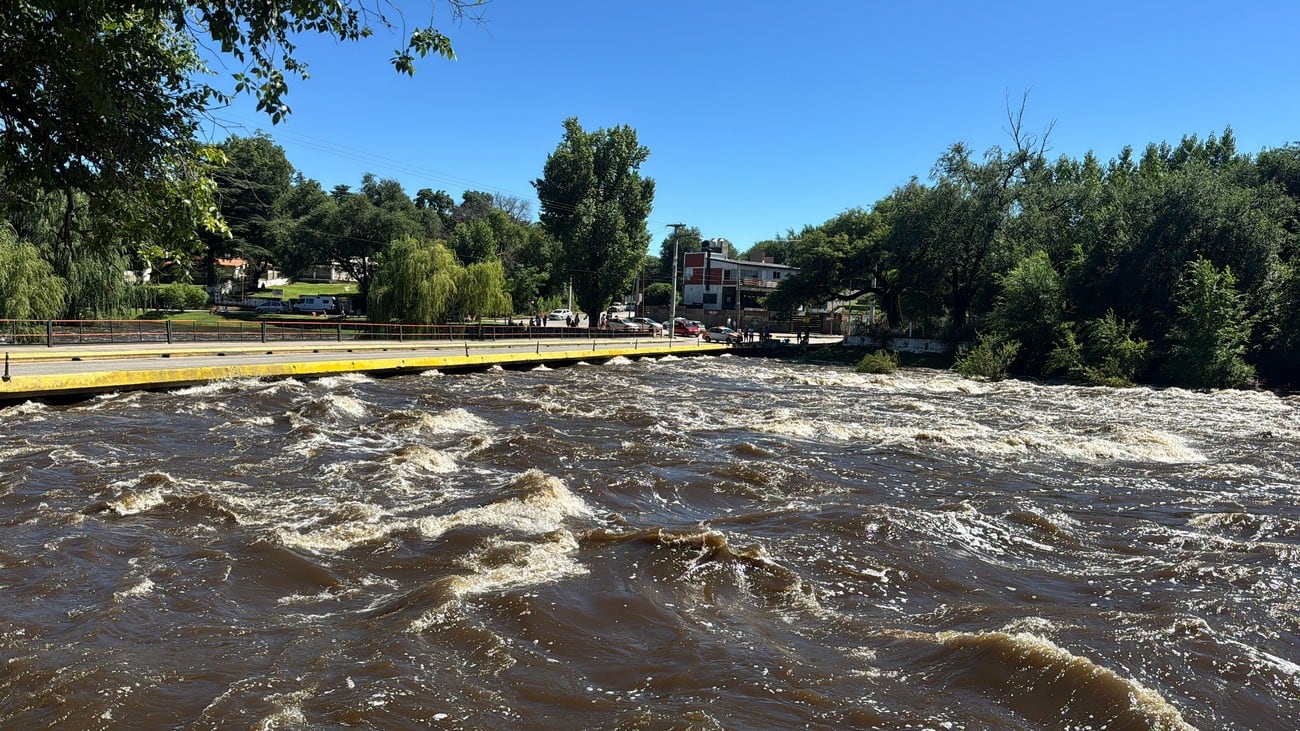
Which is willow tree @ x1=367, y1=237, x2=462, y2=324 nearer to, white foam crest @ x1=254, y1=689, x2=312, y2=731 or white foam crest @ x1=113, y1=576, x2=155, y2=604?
white foam crest @ x1=113, y1=576, x2=155, y2=604

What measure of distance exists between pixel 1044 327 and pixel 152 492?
39.1m

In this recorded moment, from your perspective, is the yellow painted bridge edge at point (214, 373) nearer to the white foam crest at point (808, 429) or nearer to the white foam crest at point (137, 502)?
the white foam crest at point (137, 502)

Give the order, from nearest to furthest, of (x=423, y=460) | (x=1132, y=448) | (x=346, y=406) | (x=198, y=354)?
(x=423, y=460) → (x=1132, y=448) → (x=346, y=406) → (x=198, y=354)

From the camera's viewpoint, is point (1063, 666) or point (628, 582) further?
point (628, 582)

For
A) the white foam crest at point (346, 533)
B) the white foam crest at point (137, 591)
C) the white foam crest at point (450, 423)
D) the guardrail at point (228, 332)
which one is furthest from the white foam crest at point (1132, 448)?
the guardrail at point (228, 332)

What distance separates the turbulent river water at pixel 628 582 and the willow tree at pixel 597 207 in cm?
4237

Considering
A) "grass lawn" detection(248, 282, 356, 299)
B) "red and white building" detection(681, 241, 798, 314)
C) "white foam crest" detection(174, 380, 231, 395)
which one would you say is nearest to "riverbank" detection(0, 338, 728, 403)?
"white foam crest" detection(174, 380, 231, 395)

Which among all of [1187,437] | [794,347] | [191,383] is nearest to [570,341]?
[794,347]

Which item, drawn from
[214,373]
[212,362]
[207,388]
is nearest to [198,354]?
[212,362]

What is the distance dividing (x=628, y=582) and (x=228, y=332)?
35322 mm

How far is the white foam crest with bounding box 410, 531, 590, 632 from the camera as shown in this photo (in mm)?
6199

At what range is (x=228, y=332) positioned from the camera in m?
36.2

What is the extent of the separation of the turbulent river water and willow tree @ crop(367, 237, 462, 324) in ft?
105

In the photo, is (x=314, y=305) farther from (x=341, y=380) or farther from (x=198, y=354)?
(x=341, y=380)
